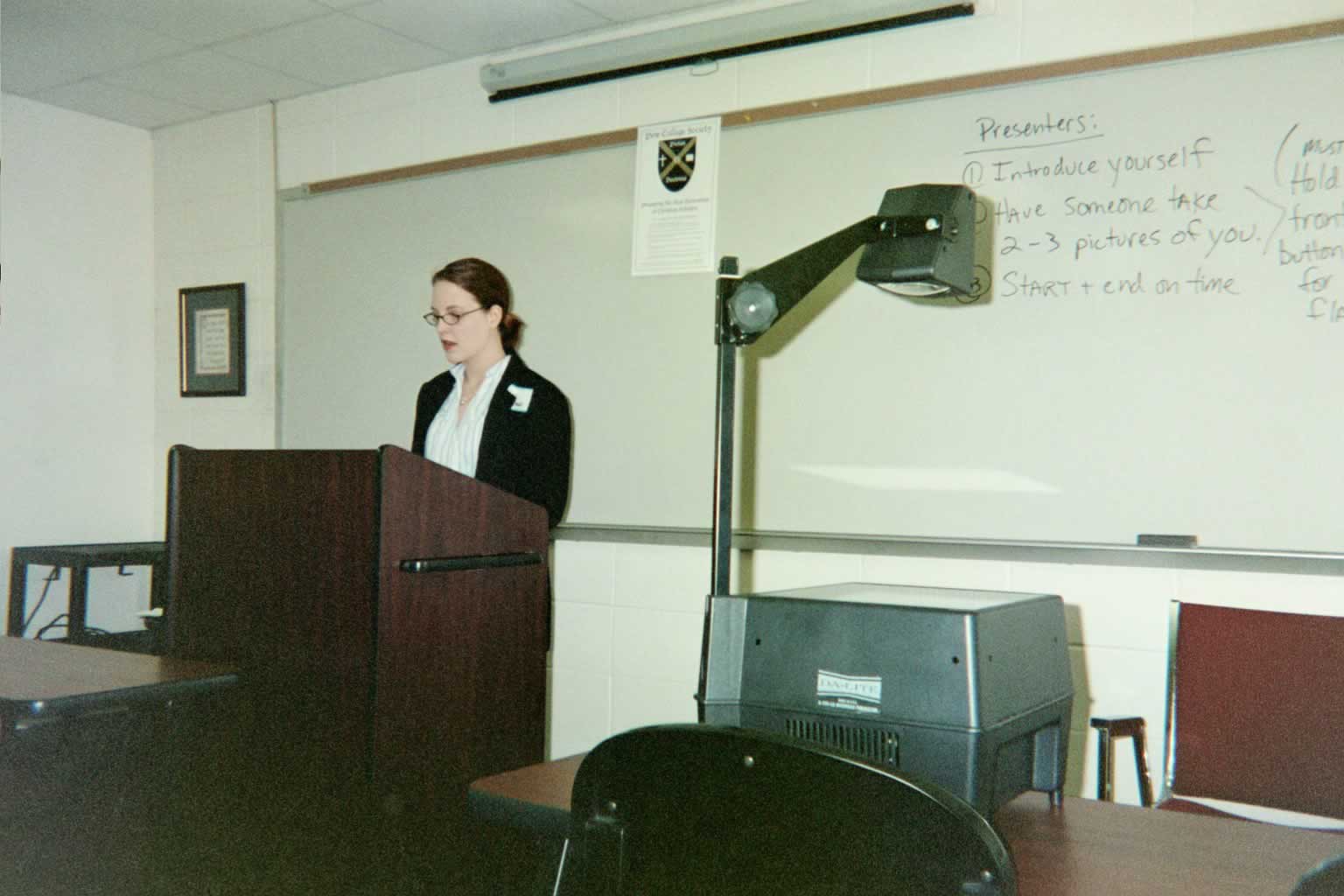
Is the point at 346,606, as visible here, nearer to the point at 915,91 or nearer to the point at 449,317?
the point at 449,317

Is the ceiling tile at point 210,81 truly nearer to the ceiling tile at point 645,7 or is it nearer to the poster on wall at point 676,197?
the ceiling tile at point 645,7

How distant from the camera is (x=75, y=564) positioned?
3564mm

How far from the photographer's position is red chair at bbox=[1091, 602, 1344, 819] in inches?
79.3

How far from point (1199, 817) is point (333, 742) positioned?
148 cm

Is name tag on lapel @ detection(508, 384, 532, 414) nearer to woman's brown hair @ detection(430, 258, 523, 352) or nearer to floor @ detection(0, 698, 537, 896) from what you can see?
woman's brown hair @ detection(430, 258, 523, 352)

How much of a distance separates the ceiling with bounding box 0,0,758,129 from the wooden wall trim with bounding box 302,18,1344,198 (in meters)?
0.30

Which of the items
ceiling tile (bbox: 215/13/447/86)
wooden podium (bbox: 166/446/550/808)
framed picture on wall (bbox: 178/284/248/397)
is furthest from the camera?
framed picture on wall (bbox: 178/284/248/397)

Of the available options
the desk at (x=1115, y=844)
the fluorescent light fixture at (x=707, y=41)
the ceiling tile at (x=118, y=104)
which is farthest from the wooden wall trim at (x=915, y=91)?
the desk at (x=1115, y=844)

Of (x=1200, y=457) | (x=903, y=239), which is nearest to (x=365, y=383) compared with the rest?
(x=903, y=239)

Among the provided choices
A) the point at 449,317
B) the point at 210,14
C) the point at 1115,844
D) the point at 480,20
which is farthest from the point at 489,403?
the point at 1115,844

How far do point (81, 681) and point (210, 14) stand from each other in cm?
208

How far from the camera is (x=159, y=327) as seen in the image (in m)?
4.25

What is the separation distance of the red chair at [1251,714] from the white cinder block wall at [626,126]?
0.24m

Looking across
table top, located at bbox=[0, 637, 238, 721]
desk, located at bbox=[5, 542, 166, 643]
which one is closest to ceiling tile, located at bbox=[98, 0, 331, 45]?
desk, located at bbox=[5, 542, 166, 643]
